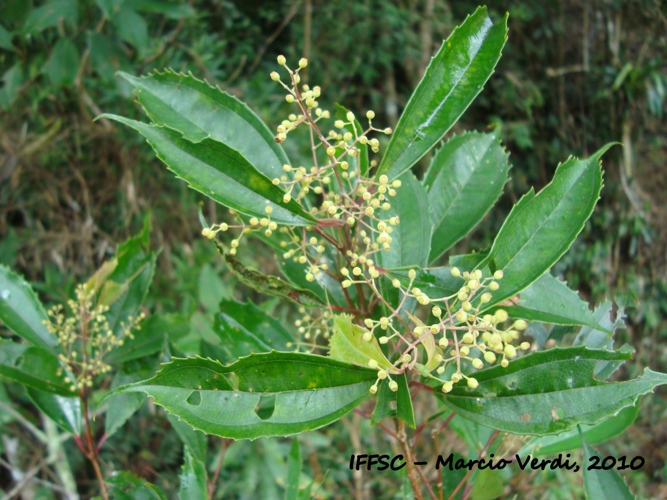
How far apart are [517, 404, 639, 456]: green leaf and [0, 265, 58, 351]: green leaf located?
951 millimetres

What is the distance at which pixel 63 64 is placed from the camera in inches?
69.5

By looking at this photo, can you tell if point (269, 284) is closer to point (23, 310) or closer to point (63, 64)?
point (23, 310)

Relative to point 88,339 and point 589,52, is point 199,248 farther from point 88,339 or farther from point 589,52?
point 589,52

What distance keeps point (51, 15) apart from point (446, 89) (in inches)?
57.0

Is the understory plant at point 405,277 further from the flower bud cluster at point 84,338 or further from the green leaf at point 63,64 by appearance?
the green leaf at point 63,64

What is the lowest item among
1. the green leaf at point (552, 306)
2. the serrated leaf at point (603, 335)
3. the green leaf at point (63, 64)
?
the serrated leaf at point (603, 335)

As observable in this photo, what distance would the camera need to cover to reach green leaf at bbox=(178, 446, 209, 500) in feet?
2.84

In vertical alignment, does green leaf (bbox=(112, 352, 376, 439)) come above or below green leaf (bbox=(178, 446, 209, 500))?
above

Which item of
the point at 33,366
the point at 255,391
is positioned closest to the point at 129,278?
the point at 33,366

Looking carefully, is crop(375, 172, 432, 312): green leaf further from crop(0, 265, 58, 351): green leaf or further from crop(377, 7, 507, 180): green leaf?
crop(0, 265, 58, 351): green leaf

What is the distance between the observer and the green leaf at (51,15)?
5.27 ft

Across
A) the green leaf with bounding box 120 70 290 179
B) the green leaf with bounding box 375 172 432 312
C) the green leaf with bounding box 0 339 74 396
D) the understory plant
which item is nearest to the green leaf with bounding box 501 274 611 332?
the understory plant

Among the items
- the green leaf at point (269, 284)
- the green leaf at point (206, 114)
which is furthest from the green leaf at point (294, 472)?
the green leaf at point (206, 114)

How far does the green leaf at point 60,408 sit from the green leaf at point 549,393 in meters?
0.79
